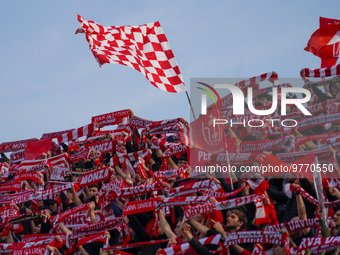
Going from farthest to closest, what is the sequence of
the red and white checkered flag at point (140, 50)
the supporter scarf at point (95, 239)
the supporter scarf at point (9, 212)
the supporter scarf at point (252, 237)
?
1. the red and white checkered flag at point (140, 50)
2. the supporter scarf at point (9, 212)
3. the supporter scarf at point (95, 239)
4. the supporter scarf at point (252, 237)

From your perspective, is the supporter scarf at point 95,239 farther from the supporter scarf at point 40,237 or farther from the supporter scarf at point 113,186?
the supporter scarf at point 113,186

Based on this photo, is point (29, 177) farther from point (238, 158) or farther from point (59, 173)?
point (238, 158)

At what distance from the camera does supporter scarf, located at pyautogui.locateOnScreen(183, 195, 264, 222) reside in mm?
10703

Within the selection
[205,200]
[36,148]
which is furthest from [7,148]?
[205,200]

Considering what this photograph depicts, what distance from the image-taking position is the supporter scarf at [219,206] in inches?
421

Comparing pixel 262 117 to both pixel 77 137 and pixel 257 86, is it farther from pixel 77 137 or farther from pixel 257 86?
pixel 77 137

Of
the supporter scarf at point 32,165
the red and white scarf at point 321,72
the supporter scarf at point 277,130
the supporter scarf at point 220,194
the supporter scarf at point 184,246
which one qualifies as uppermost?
the red and white scarf at point 321,72

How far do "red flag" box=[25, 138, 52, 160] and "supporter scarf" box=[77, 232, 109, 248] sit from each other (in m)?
7.19

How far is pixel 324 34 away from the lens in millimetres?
16172

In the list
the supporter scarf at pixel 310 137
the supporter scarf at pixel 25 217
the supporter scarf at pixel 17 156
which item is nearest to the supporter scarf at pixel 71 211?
the supporter scarf at pixel 25 217

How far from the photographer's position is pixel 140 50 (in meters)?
18.1

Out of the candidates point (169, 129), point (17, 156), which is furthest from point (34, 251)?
point (17, 156)

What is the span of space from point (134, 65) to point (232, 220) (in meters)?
8.37

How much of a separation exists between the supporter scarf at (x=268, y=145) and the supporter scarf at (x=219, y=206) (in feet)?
9.45
